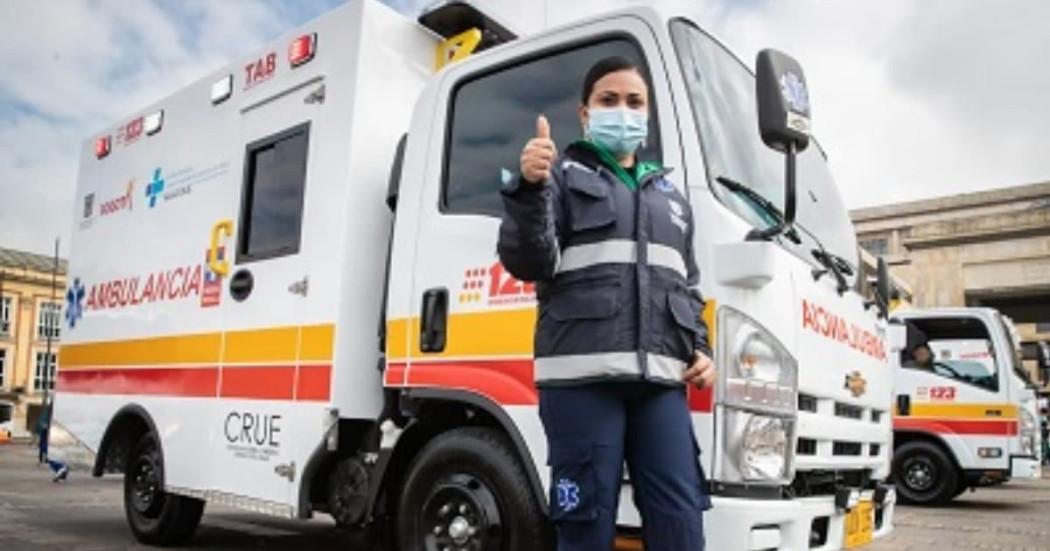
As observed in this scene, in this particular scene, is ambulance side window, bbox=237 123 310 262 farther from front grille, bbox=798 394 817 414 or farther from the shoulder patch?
front grille, bbox=798 394 817 414

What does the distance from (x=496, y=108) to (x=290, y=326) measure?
152 cm

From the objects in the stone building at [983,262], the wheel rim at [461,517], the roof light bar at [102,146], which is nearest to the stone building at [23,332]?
the stone building at [983,262]

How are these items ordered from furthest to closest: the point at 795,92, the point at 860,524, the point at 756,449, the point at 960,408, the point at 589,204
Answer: the point at 960,408 < the point at 860,524 < the point at 756,449 < the point at 795,92 < the point at 589,204

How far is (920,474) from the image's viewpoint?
10352 mm

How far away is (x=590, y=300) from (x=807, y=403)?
46.3 inches

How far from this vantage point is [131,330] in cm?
568

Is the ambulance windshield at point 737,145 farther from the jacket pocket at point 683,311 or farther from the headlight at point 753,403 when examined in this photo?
the jacket pocket at point 683,311

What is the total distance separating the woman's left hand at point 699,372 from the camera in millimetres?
2506

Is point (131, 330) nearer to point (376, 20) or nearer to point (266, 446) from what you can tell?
point (266, 446)

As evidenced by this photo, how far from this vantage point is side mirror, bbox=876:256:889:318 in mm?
4113

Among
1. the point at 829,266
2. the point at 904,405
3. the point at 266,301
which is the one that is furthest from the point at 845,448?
the point at 904,405

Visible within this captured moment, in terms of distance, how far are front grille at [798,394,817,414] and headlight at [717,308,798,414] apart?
15cm

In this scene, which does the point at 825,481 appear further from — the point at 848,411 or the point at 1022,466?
the point at 1022,466

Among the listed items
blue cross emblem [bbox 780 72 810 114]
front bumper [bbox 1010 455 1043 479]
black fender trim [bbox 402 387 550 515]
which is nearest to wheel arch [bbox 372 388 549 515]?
black fender trim [bbox 402 387 550 515]
